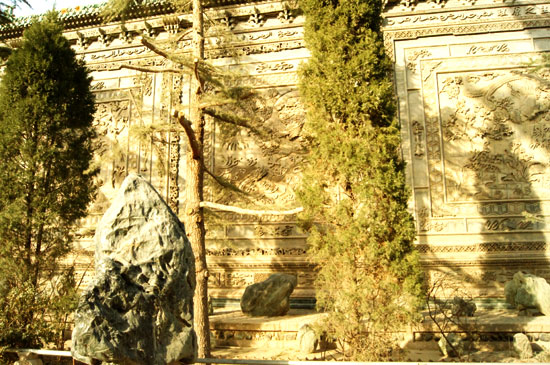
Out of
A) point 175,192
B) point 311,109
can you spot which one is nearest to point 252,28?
point 175,192

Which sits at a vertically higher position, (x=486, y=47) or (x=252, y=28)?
(x=252, y=28)

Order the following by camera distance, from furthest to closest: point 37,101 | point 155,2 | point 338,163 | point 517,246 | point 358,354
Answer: point 155,2
point 517,246
point 37,101
point 338,163
point 358,354

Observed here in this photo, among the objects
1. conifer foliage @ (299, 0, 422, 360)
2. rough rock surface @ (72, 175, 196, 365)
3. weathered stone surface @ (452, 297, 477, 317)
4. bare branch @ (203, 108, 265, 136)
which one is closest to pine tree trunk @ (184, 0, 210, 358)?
bare branch @ (203, 108, 265, 136)

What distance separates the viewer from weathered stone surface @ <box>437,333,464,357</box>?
6.01 m

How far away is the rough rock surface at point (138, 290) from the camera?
2.64 m

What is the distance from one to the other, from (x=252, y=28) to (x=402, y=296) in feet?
25.5

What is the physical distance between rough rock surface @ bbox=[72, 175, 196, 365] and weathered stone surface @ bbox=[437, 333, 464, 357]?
4.35m

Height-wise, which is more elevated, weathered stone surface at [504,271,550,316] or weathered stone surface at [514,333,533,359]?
weathered stone surface at [504,271,550,316]

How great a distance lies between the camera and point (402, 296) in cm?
530

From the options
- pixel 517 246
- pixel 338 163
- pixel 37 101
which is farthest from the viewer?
pixel 517 246

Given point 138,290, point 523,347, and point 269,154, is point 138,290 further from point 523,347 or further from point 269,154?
point 269,154

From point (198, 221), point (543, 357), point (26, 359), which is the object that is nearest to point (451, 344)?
point (543, 357)

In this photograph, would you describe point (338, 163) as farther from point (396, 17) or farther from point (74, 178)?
point (396, 17)

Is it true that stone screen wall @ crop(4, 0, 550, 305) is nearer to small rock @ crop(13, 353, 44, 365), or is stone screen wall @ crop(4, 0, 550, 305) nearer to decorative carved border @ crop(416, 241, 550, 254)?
decorative carved border @ crop(416, 241, 550, 254)
